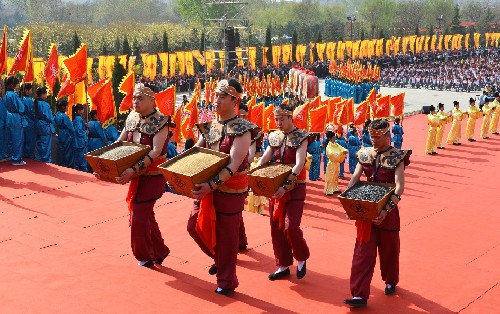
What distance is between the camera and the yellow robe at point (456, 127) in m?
16.3

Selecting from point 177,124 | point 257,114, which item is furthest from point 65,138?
point 257,114

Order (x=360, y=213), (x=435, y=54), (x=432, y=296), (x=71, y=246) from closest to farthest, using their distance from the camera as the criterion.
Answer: (x=360, y=213)
(x=432, y=296)
(x=71, y=246)
(x=435, y=54)

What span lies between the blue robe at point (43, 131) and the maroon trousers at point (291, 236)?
497 cm

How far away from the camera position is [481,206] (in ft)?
34.6

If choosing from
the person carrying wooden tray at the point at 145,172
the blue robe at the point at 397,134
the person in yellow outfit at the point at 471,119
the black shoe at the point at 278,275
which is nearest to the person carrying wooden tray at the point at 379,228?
the black shoe at the point at 278,275

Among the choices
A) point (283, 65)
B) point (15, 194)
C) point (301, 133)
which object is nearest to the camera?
point (301, 133)

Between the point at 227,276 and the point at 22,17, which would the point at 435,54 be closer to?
the point at 227,276

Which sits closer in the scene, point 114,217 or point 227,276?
point 227,276

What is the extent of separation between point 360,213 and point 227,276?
3.47 ft

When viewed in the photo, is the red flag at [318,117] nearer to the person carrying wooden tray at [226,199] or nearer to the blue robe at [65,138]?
the blue robe at [65,138]

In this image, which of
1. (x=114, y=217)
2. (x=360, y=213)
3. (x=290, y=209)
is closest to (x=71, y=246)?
(x=114, y=217)

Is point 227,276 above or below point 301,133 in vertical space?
below

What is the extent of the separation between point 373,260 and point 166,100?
6364mm

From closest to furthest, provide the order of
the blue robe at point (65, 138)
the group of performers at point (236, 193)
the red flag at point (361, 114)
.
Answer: the group of performers at point (236, 193) → the blue robe at point (65, 138) → the red flag at point (361, 114)
